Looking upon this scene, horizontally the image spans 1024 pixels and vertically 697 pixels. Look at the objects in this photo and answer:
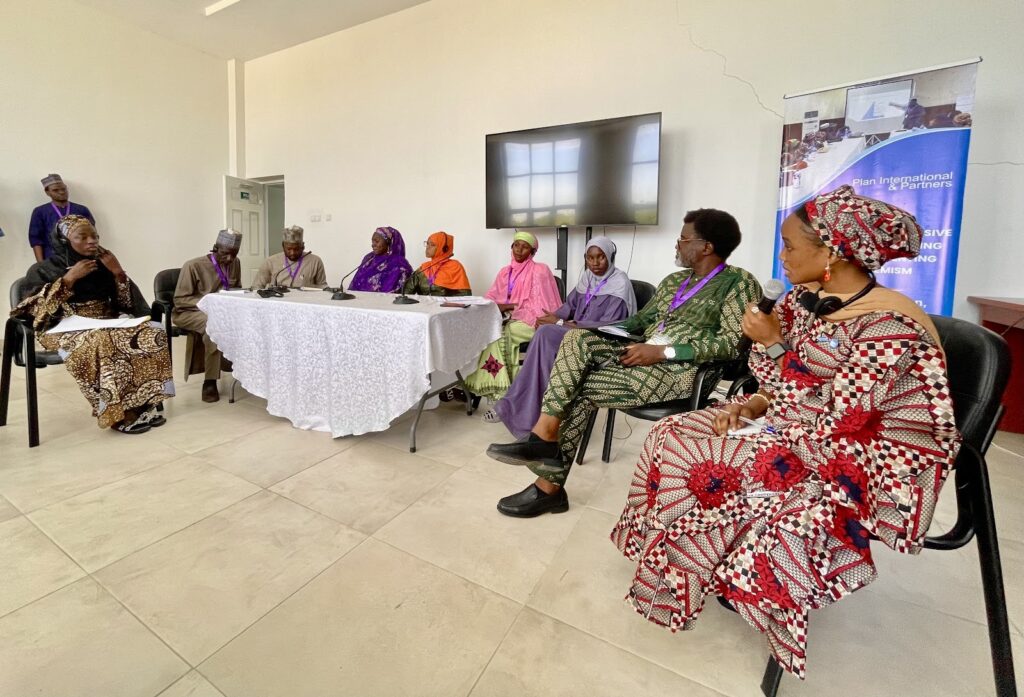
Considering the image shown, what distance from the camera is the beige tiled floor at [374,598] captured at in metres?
1.03

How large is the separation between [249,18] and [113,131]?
1.93 meters

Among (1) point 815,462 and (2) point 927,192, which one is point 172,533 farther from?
(2) point 927,192

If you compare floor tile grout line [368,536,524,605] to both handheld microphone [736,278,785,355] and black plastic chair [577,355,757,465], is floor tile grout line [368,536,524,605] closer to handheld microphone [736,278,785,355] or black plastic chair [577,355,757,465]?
black plastic chair [577,355,757,465]

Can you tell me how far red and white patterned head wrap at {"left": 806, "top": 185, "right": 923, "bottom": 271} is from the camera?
972 mm

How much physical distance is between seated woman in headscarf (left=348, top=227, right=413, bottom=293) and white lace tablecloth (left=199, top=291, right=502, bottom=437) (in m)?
0.80

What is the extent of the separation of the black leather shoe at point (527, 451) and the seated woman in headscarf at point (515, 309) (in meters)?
1.02

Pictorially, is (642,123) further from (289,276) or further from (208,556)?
(208,556)

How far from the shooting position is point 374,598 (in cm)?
126

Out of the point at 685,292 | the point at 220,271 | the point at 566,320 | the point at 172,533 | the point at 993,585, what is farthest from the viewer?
the point at 220,271

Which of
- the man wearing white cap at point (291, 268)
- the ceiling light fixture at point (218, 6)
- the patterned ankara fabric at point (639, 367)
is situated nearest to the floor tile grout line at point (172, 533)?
the patterned ankara fabric at point (639, 367)

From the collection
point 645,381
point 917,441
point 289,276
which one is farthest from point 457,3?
point 917,441

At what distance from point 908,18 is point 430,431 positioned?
3715 millimetres

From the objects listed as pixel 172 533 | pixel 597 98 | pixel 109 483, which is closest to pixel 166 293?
pixel 109 483

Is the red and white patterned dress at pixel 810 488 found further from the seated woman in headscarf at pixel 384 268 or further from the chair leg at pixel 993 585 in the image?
the seated woman in headscarf at pixel 384 268
